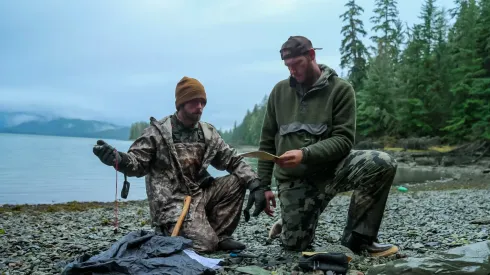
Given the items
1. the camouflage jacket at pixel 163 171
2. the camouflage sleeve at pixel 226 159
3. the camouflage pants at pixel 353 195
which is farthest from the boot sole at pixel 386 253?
the camouflage sleeve at pixel 226 159

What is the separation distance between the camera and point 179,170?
522cm

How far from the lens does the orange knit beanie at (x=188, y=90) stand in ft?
16.9

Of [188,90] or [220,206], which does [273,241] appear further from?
[188,90]

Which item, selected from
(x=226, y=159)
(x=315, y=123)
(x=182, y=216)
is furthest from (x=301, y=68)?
(x=182, y=216)

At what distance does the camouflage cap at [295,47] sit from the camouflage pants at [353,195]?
129 centimetres

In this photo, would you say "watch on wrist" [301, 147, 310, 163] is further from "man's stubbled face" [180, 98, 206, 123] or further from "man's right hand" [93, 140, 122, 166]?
"man's right hand" [93, 140, 122, 166]

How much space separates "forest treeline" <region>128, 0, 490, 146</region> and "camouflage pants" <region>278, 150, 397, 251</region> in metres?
34.3

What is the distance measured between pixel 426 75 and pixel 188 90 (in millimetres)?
44813

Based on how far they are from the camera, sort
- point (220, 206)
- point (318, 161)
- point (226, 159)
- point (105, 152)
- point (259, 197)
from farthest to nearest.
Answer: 1. point (226, 159)
2. point (220, 206)
3. point (259, 197)
4. point (318, 161)
5. point (105, 152)

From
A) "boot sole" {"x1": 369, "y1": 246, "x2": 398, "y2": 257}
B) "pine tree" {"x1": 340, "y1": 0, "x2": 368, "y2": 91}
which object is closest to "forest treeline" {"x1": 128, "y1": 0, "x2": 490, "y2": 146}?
"pine tree" {"x1": 340, "y1": 0, "x2": 368, "y2": 91}

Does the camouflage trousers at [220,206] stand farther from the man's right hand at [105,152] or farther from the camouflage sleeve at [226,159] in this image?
the man's right hand at [105,152]

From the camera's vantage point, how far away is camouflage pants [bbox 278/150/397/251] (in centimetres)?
472

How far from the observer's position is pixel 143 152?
5062 millimetres

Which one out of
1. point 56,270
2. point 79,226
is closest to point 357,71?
point 79,226
